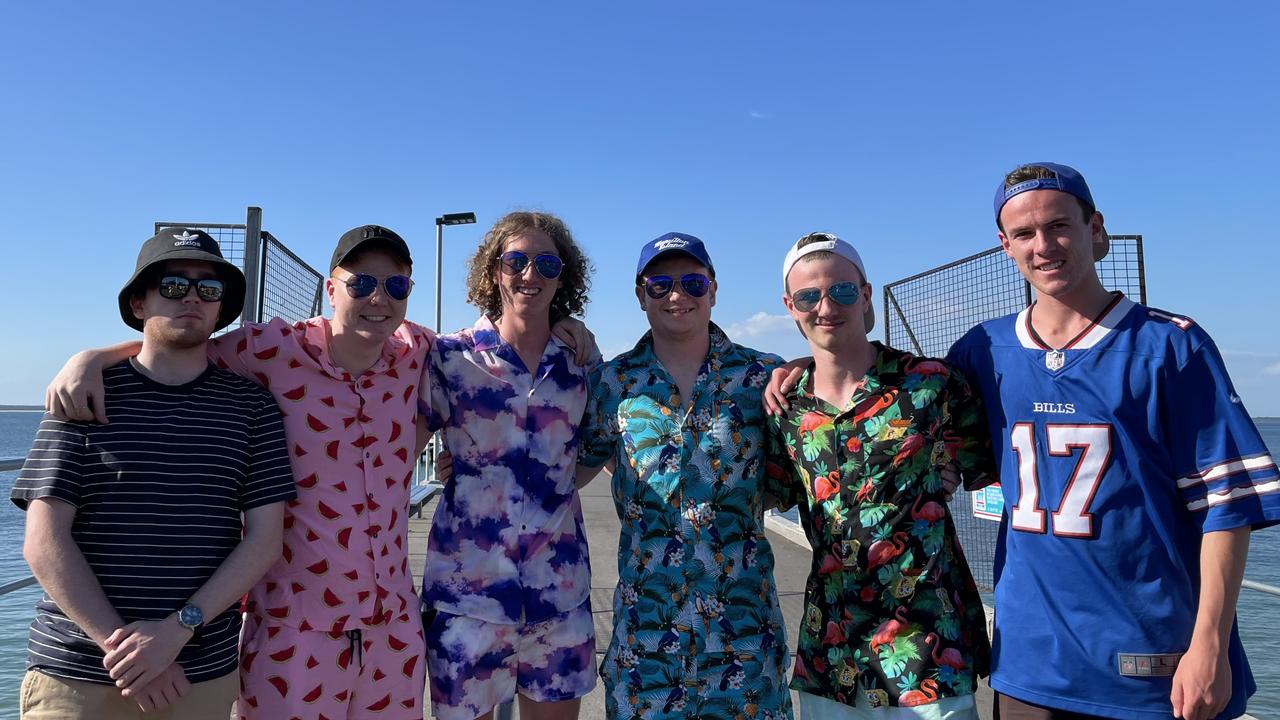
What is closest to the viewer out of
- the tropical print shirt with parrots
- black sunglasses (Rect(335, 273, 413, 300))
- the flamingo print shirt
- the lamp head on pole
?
the tropical print shirt with parrots

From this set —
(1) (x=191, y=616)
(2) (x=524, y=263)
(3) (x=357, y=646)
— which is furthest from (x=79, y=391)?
(2) (x=524, y=263)

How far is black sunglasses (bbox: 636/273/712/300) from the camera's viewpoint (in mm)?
2961

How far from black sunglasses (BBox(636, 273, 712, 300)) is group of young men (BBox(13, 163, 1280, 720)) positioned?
0.01 m

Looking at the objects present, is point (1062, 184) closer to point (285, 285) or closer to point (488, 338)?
point (488, 338)

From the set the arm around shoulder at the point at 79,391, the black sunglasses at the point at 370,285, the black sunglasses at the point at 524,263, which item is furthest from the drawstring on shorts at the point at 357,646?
the black sunglasses at the point at 524,263

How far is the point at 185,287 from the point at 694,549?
2031mm

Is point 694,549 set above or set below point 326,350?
below

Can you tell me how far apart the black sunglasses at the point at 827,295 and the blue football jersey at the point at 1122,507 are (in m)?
0.67


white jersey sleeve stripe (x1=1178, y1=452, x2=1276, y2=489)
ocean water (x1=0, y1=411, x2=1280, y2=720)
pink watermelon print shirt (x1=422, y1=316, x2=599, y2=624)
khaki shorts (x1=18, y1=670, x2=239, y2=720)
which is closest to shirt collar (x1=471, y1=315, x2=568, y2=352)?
pink watermelon print shirt (x1=422, y1=316, x2=599, y2=624)

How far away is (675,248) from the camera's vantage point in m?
2.97

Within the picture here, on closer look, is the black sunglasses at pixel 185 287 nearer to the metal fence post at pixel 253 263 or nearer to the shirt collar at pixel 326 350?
the shirt collar at pixel 326 350

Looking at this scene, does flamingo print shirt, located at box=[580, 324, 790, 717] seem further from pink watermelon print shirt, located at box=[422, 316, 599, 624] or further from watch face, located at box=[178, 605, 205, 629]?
watch face, located at box=[178, 605, 205, 629]

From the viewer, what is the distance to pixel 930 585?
2.48 metres

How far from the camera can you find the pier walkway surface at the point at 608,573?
462 centimetres
